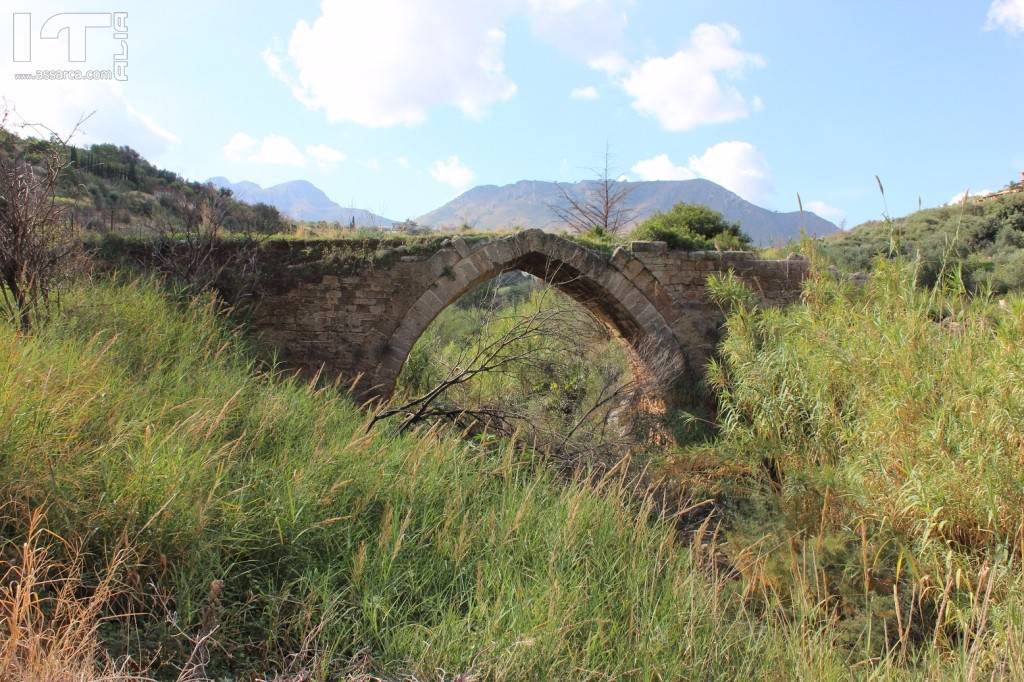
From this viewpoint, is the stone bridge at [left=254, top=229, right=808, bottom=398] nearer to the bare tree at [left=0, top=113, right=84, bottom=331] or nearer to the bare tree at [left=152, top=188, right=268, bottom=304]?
the bare tree at [left=152, top=188, right=268, bottom=304]

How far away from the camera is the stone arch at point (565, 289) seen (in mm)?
9492

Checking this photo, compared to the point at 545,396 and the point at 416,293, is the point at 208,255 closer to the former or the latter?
the point at 416,293

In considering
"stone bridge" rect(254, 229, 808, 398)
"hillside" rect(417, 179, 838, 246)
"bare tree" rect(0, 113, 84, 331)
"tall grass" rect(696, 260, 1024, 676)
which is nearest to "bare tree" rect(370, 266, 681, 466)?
"stone bridge" rect(254, 229, 808, 398)

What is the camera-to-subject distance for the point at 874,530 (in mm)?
5238

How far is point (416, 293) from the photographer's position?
31.3 ft

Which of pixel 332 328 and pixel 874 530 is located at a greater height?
pixel 332 328

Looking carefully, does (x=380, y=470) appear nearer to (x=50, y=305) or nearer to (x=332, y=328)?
(x=50, y=305)

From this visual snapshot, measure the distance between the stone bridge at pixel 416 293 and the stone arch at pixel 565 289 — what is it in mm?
15

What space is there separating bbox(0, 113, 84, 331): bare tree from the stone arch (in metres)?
4.43

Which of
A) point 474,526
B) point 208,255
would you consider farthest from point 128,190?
point 474,526

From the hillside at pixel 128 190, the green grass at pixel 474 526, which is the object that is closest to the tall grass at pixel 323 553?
the green grass at pixel 474 526

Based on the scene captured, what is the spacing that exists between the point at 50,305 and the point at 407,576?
4013 millimetres

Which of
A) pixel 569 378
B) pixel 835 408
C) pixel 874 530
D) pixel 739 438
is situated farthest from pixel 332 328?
pixel 874 530

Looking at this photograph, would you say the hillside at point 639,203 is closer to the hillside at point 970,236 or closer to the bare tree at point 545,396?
the hillside at point 970,236
